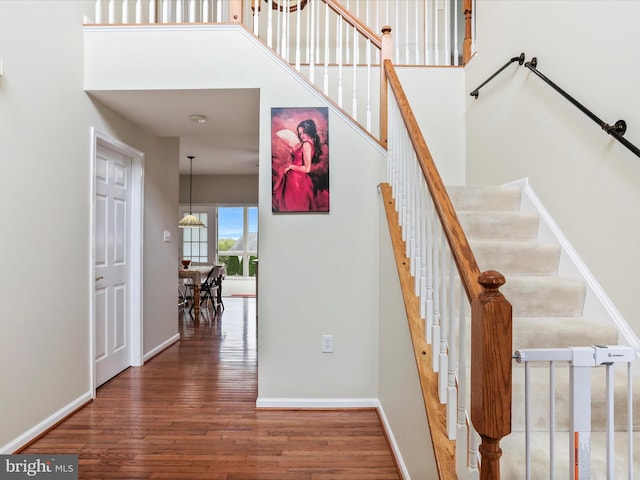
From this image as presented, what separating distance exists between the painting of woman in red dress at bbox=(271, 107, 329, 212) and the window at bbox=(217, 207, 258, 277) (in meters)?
7.64

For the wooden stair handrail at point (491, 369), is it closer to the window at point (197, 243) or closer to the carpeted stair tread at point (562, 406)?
the carpeted stair tread at point (562, 406)

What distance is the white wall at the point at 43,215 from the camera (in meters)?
2.28

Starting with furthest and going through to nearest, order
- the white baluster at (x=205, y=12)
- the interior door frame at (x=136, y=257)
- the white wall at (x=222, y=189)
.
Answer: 1. the white wall at (x=222, y=189)
2. the interior door frame at (x=136, y=257)
3. the white baluster at (x=205, y=12)

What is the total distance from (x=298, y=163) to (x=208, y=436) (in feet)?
6.28

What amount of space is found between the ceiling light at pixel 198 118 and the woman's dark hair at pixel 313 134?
→ 1.13 m

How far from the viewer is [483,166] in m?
3.54

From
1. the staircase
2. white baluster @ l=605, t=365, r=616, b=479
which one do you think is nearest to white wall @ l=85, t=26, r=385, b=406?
the staircase

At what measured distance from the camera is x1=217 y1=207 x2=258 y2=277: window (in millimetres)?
10500

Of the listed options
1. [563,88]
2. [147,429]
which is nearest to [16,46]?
[147,429]

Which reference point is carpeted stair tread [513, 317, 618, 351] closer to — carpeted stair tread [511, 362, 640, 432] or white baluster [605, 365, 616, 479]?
carpeted stair tread [511, 362, 640, 432]

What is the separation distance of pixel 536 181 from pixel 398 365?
1.62 meters

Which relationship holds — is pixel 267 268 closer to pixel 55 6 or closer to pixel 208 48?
pixel 208 48

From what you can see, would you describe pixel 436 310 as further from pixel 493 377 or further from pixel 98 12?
pixel 98 12

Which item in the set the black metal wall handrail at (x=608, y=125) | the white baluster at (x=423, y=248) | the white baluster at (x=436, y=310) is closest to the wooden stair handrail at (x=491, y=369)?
the white baluster at (x=436, y=310)
